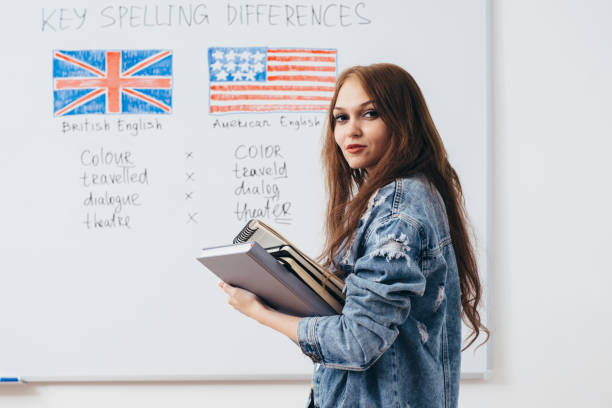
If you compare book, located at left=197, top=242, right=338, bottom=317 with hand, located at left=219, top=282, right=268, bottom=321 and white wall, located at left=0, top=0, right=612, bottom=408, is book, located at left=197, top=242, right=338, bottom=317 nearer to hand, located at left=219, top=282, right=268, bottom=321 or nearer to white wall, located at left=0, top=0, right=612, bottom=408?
hand, located at left=219, top=282, right=268, bottom=321

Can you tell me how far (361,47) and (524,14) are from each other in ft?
1.63

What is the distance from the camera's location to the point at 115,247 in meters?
1.52

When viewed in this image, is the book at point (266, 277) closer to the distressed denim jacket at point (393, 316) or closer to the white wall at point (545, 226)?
the distressed denim jacket at point (393, 316)

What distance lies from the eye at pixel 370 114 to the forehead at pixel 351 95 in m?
0.02

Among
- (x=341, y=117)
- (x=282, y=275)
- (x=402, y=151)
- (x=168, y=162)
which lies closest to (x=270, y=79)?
(x=168, y=162)

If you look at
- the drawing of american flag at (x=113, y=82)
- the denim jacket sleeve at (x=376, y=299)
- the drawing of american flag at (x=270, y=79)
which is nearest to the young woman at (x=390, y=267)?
the denim jacket sleeve at (x=376, y=299)

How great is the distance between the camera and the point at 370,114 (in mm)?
852

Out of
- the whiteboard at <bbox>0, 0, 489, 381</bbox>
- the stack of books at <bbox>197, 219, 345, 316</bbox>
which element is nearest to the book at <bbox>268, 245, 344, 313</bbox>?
the stack of books at <bbox>197, 219, 345, 316</bbox>

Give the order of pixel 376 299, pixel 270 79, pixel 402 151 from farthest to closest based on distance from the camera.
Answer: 1. pixel 270 79
2. pixel 402 151
3. pixel 376 299

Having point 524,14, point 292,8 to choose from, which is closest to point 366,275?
point 292,8

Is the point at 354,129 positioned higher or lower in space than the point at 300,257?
higher

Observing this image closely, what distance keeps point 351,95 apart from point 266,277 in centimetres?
33

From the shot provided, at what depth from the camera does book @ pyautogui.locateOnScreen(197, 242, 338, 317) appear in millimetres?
727

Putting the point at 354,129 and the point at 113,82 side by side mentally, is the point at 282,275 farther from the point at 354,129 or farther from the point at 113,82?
the point at 113,82
